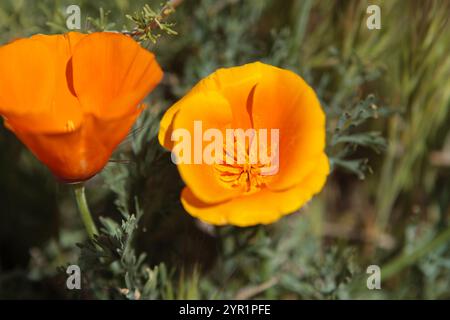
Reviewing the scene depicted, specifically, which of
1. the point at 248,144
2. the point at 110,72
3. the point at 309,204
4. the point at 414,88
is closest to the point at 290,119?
the point at 248,144

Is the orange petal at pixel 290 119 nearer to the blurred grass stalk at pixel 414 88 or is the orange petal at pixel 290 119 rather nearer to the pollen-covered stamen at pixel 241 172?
the pollen-covered stamen at pixel 241 172

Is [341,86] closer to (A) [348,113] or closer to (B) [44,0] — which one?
(A) [348,113]

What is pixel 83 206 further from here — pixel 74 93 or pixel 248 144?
pixel 248 144

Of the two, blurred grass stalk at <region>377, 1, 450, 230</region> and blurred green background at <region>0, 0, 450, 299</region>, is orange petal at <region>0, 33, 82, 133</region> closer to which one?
blurred green background at <region>0, 0, 450, 299</region>

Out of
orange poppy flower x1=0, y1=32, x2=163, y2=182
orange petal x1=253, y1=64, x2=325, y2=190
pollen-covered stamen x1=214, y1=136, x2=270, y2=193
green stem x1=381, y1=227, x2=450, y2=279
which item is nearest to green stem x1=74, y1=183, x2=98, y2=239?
orange poppy flower x1=0, y1=32, x2=163, y2=182

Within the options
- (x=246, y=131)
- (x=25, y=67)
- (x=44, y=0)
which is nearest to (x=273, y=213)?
(x=246, y=131)

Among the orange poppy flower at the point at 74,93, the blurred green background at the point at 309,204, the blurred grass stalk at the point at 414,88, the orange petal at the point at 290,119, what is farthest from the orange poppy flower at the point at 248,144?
the blurred grass stalk at the point at 414,88

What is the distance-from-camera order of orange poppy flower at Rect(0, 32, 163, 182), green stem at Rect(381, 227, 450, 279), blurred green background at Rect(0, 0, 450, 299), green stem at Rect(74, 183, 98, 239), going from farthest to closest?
green stem at Rect(381, 227, 450, 279), blurred green background at Rect(0, 0, 450, 299), green stem at Rect(74, 183, 98, 239), orange poppy flower at Rect(0, 32, 163, 182)
